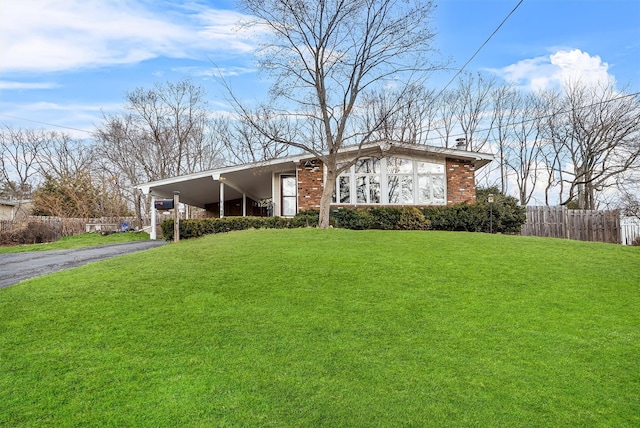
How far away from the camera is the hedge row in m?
15.7

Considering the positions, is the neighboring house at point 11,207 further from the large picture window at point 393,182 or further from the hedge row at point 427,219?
the large picture window at point 393,182

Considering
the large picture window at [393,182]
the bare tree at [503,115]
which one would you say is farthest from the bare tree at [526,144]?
the large picture window at [393,182]

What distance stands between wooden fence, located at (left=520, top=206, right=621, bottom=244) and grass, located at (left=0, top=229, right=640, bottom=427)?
11.4m

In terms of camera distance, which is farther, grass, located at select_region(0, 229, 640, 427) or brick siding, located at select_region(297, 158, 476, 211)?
brick siding, located at select_region(297, 158, 476, 211)

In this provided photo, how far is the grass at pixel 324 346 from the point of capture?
10.5ft

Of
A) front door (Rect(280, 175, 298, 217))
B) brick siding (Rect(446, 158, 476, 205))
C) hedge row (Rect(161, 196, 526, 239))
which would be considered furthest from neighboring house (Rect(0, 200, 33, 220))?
brick siding (Rect(446, 158, 476, 205))

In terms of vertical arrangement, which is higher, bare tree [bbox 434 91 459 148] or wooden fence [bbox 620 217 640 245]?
bare tree [bbox 434 91 459 148]

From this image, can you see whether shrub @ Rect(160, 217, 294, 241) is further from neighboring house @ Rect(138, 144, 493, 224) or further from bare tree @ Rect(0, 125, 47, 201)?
bare tree @ Rect(0, 125, 47, 201)

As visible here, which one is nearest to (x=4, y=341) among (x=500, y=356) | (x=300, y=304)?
(x=300, y=304)

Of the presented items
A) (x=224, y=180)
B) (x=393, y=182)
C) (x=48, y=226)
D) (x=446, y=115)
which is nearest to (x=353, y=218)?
(x=393, y=182)

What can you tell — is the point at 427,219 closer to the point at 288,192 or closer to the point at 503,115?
the point at 288,192

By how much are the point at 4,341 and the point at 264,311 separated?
277 cm

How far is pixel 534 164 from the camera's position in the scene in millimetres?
29641

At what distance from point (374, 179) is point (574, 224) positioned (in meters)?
8.83
